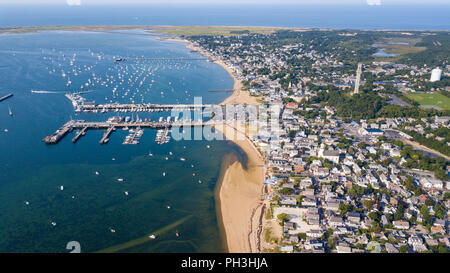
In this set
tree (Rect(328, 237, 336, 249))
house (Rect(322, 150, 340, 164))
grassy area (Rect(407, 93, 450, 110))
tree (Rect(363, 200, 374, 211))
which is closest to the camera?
tree (Rect(328, 237, 336, 249))

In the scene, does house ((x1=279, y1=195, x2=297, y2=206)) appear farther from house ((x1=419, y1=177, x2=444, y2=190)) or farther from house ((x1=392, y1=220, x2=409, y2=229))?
house ((x1=419, y1=177, x2=444, y2=190))

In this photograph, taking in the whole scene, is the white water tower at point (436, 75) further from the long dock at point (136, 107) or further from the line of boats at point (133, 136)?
the line of boats at point (133, 136)

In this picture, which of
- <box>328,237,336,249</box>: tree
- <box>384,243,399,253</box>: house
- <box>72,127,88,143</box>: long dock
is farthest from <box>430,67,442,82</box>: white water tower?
<box>72,127,88,143</box>: long dock

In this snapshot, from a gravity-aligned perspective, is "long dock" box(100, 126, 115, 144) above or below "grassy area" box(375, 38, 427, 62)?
below

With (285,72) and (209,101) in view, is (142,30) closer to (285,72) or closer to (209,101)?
(285,72)

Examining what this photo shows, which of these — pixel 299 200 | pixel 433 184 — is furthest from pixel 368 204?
pixel 433 184

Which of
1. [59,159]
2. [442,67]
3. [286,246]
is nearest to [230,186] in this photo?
[286,246]

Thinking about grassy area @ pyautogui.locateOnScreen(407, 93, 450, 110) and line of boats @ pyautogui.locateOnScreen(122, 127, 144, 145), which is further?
grassy area @ pyautogui.locateOnScreen(407, 93, 450, 110)

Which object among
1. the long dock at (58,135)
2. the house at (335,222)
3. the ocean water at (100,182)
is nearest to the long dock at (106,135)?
the ocean water at (100,182)

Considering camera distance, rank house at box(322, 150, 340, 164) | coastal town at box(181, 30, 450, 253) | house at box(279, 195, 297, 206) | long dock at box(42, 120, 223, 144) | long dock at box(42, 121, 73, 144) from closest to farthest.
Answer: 1. coastal town at box(181, 30, 450, 253)
2. house at box(279, 195, 297, 206)
3. house at box(322, 150, 340, 164)
4. long dock at box(42, 121, 73, 144)
5. long dock at box(42, 120, 223, 144)
